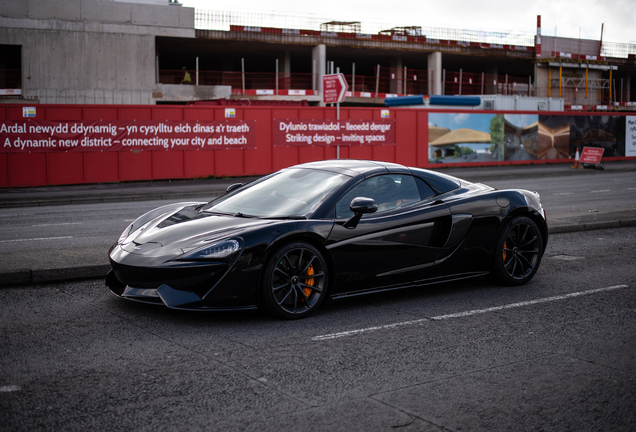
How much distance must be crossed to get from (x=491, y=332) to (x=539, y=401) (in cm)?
144

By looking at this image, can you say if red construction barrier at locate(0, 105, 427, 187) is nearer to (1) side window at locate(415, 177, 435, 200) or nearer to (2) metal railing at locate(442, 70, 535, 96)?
(1) side window at locate(415, 177, 435, 200)

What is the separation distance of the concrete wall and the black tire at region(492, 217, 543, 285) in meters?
32.3

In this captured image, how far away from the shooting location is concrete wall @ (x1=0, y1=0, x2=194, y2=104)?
34.8 m

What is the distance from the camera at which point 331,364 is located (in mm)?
4465

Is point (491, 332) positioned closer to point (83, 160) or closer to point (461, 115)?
point (83, 160)

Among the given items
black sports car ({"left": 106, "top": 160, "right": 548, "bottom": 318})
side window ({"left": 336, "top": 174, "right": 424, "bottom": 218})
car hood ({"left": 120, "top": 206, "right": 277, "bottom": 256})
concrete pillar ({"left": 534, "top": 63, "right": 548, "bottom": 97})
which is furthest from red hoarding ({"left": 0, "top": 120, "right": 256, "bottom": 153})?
concrete pillar ({"left": 534, "top": 63, "right": 548, "bottom": 97})

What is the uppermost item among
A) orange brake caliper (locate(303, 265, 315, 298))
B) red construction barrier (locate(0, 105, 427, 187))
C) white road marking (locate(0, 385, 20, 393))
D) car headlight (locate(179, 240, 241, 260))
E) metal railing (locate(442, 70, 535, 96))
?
metal railing (locate(442, 70, 535, 96))

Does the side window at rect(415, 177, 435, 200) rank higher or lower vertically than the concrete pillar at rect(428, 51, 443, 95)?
lower

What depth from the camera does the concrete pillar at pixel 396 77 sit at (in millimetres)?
46250

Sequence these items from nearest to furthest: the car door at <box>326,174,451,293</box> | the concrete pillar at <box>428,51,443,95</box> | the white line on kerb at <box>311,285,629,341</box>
Answer: the white line on kerb at <box>311,285,629,341</box> → the car door at <box>326,174,451,293</box> → the concrete pillar at <box>428,51,443,95</box>

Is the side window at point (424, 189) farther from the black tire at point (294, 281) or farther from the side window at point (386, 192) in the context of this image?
the black tire at point (294, 281)

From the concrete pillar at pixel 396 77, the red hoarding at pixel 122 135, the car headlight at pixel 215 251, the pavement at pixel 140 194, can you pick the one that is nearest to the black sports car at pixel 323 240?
the car headlight at pixel 215 251

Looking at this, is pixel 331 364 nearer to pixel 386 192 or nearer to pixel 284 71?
pixel 386 192

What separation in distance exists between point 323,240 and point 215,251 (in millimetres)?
941
